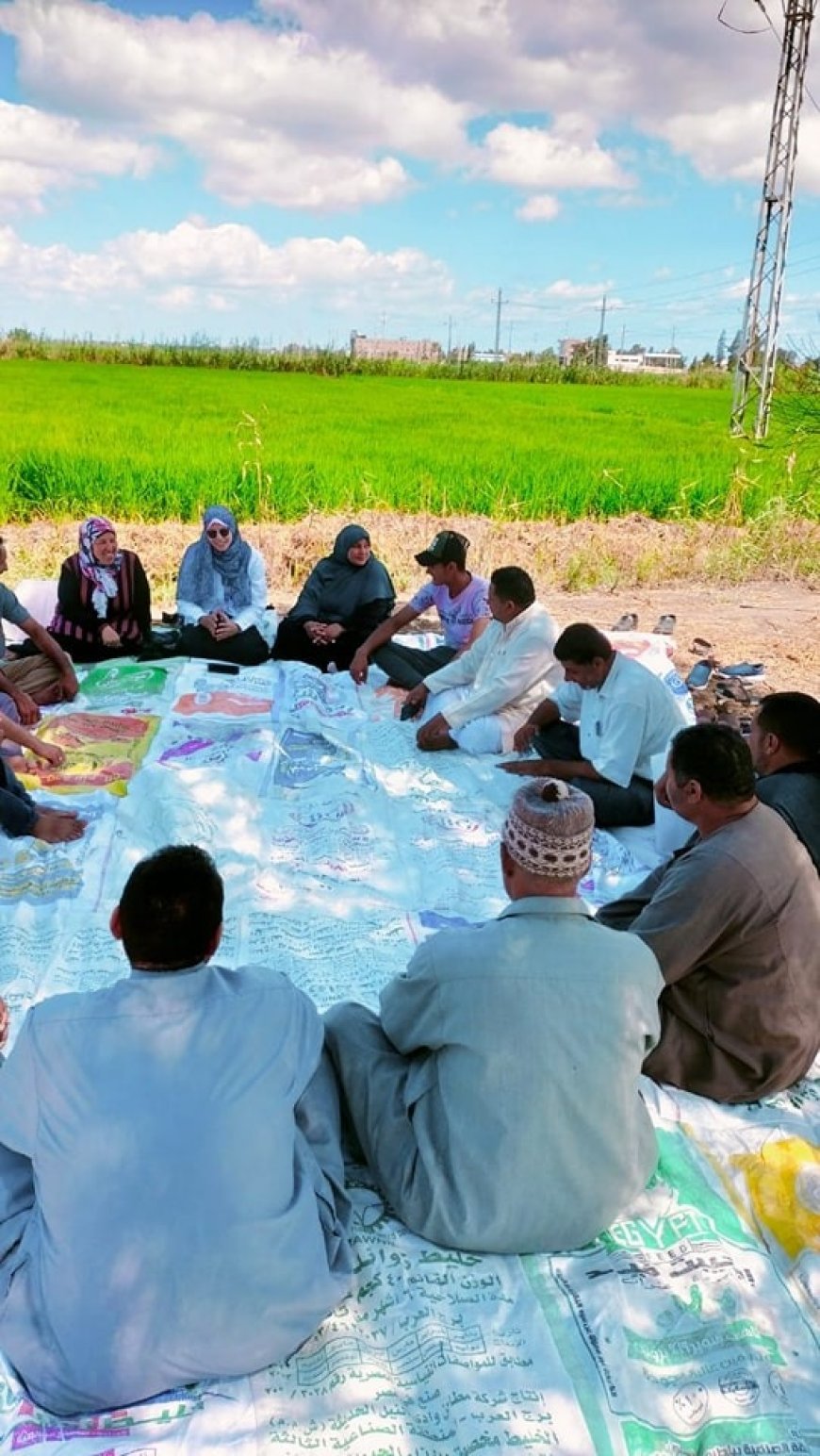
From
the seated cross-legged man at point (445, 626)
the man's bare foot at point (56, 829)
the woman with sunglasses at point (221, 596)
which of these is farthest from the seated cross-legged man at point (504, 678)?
the man's bare foot at point (56, 829)

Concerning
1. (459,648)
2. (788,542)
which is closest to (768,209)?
(788,542)

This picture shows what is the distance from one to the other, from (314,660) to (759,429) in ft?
36.8

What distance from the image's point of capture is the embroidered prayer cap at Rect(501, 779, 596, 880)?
73.2 inches

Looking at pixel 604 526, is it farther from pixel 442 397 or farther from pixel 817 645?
pixel 442 397

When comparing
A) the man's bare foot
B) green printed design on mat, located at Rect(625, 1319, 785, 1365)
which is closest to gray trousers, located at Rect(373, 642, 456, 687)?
the man's bare foot

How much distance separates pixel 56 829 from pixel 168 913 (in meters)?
2.14

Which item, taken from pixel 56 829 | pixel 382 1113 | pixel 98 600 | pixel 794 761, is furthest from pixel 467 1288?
pixel 98 600

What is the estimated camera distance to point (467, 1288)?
6.12 ft

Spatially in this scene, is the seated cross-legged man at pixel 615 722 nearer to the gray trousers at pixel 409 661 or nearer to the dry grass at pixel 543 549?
the gray trousers at pixel 409 661

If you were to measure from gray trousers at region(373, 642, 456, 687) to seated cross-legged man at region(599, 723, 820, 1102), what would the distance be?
319cm

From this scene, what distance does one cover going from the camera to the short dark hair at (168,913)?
5.26 feet

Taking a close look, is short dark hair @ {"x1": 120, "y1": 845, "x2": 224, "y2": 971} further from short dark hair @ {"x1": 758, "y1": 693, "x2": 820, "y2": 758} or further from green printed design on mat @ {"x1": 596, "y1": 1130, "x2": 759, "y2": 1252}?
short dark hair @ {"x1": 758, "y1": 693, "x2": 820, "y2": 758}

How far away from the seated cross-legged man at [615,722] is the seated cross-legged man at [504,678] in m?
0.57

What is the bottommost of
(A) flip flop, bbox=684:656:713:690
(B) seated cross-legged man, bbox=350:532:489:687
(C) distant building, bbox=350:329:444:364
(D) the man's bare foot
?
(D) the man's bare foot
